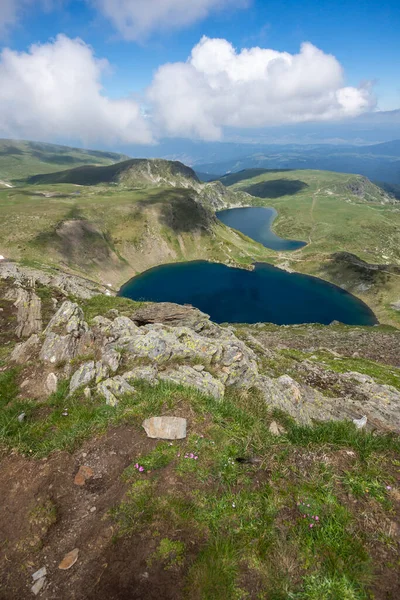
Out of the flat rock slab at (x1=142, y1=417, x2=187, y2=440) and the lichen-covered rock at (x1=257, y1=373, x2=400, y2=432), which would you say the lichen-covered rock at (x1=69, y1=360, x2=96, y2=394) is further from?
the lichen-covered rock at (x1=257, y1=373, x2=400, y2=432)

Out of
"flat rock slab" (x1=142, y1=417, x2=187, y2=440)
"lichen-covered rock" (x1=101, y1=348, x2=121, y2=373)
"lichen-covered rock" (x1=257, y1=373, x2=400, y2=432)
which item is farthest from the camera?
"lichen-covered rock" (x1=257, y1=373, x2=400, y2=432)

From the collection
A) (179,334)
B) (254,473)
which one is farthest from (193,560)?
(179,334)

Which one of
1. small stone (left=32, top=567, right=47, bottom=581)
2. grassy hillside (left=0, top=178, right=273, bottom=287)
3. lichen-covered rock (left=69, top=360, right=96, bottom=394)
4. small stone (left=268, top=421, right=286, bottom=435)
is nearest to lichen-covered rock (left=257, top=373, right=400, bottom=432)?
small stone (left=268, top=421, right=286, bottom=435)

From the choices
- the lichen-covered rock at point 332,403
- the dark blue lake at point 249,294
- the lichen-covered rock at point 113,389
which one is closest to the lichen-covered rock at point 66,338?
the lichen-covered rock at point 113,389

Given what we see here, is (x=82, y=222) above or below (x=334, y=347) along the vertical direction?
above

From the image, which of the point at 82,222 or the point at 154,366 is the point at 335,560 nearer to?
the point at 154,366

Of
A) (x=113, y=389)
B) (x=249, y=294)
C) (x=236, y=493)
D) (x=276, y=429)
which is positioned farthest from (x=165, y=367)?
(x=249, y=294)
